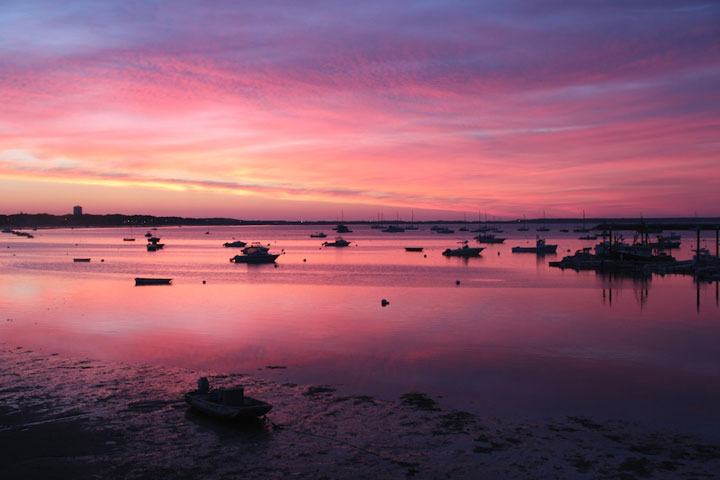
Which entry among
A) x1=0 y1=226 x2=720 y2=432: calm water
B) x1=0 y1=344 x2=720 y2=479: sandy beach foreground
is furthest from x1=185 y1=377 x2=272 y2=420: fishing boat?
x1=0 y1=226 x2=720 y2=432: calm water

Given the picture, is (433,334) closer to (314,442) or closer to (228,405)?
(228,405)

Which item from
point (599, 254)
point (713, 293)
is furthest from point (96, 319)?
point (599, 254)

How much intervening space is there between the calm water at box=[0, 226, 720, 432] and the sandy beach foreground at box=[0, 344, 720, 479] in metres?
1.51

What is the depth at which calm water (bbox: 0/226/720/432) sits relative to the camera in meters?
17.9

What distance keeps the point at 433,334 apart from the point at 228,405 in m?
13.6

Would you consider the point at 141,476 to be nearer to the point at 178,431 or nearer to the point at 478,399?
the point at 178,431

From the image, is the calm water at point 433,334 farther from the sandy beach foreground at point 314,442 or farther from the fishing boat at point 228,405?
the fishing boat at point 228,405

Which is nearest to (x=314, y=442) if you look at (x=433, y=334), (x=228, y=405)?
(x=228, y=405)

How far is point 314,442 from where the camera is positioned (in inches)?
539

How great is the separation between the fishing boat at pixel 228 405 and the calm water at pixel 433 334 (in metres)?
3.67

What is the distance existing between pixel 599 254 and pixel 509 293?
98.7 ft

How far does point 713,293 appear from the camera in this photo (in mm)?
42500

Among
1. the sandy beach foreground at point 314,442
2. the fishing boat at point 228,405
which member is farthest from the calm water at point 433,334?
the fishing boat at point 228,405

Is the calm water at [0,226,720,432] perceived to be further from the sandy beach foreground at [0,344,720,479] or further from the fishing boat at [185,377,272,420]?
the fishing boat at [185,377,272,420]
